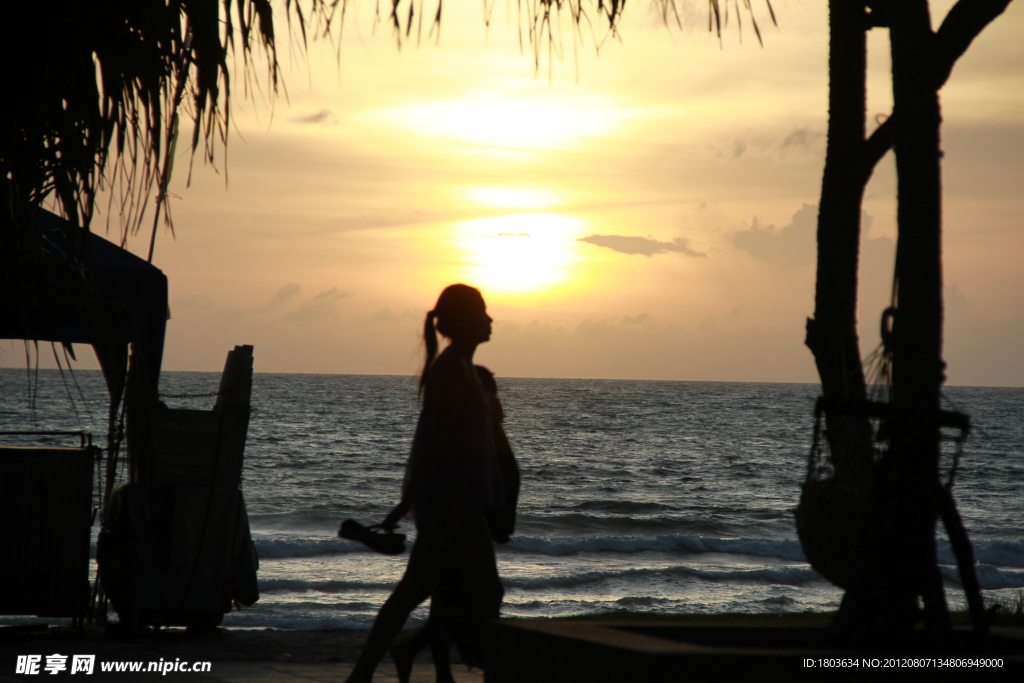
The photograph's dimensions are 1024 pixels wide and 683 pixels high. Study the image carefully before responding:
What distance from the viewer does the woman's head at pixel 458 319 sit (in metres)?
3.71

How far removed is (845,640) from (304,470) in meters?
28.6

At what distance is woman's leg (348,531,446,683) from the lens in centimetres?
348

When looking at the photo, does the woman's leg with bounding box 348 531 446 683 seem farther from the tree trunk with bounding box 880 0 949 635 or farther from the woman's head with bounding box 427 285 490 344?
the tree trunk with bounding box 880 0 949 635

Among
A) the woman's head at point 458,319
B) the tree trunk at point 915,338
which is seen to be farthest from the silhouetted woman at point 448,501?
the tree trunk at point 915,338

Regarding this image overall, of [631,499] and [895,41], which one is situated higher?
[895,41]

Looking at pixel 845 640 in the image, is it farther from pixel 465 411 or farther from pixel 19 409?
pixel 19 409

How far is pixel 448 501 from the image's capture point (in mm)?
3467

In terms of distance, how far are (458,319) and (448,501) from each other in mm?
729

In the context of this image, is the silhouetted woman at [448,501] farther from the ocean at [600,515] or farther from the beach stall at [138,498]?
the beach stall at [138,498]

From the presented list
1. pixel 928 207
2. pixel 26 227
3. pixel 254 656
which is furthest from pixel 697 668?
pixel 254 656

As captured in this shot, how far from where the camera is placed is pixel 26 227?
3016 millimetres

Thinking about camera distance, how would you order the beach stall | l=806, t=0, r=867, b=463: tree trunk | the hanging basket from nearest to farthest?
the hanging basket < l=806, t=0, r=867, b=463: tree trunk < the beach stall

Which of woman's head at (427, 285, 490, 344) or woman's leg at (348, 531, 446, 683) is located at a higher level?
woman's head at (427, 285, 490, 344)

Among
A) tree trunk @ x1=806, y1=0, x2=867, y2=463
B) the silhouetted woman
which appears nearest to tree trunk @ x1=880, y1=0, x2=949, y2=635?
tree trunk @ x1=806, y1=0, x2=867, y2=463
